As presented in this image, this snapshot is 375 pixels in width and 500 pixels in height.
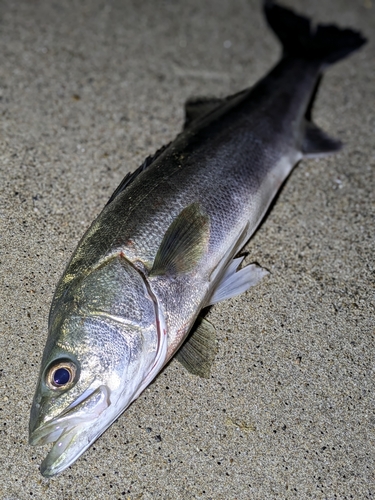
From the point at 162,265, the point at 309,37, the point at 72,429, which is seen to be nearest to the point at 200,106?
the point at 309,37

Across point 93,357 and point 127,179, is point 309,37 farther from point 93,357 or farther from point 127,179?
point 93,357

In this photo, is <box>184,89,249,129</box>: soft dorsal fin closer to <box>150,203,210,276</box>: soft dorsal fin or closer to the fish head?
<box>150,203,210,276</box>: soft dorsal fin

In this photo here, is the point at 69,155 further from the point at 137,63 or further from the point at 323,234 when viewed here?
the point at 323,234

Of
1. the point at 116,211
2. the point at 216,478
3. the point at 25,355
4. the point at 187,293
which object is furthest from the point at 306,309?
the point at 25,355

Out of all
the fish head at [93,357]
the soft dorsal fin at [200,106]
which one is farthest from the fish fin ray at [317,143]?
the fish head at [93,357]

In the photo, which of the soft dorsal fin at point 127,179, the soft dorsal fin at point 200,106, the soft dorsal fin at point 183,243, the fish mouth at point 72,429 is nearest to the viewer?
the fish mouth at point 72,429

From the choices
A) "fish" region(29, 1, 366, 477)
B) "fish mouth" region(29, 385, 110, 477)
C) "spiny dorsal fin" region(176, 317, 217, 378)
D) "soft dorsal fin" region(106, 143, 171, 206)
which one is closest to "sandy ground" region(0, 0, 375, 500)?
"spiny dorsal fin" region(176, 317, 217, 378)

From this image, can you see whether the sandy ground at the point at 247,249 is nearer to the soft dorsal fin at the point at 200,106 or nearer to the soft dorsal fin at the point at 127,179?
the soft dorsal fin at the point at 200,106
